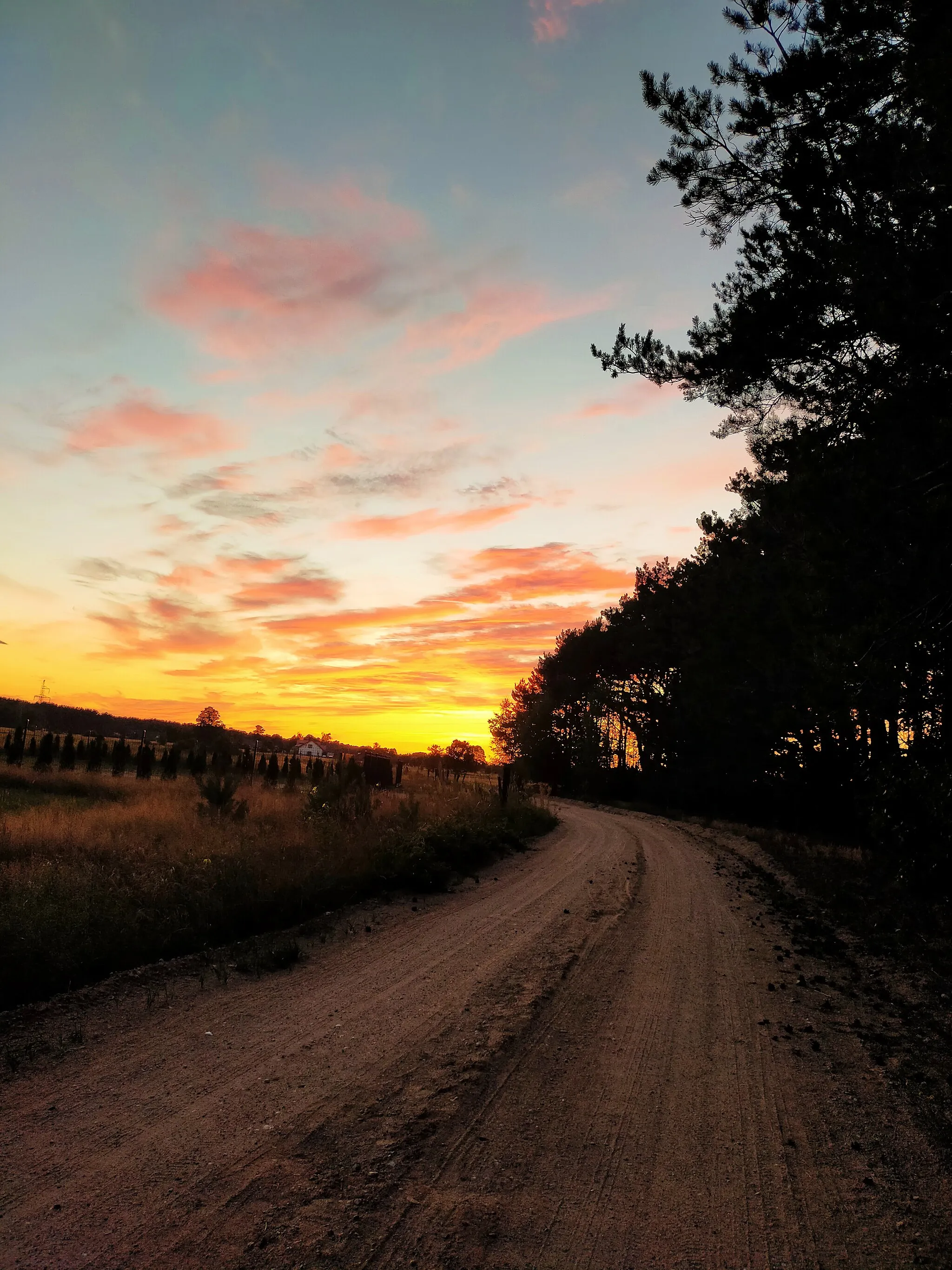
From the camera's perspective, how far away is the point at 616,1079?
524cm

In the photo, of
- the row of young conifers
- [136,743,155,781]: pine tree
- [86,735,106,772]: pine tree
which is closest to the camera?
the row of young conifers

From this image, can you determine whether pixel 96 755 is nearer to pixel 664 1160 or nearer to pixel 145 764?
pixel 145 764

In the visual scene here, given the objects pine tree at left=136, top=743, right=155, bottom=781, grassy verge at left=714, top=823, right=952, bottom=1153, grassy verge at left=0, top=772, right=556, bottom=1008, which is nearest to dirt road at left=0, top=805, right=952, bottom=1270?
grassy verge at left=714, top=823, right=952, bottom=1153

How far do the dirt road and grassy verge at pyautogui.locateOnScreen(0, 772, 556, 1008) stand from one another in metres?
0.90

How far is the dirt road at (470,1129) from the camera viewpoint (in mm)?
3465

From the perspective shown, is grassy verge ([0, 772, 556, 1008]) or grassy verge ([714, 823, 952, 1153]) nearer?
grassy verge ([714, 823, 952, 1153])

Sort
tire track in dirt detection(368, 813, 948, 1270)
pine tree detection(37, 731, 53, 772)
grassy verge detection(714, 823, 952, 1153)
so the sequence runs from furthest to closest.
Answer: pine tree detection(37, 731, 53, 772) → grassy verge detection(714, 823, 952, 1153) → tire track in dirt detection(368, 813, 948, 1270)

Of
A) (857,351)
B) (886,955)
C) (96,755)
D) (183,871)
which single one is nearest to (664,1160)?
(886,955)

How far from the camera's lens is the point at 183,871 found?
33.3 ft

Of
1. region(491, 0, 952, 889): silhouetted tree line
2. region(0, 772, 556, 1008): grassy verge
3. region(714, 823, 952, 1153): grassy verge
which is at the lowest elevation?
region(714, 823, 952, 1153): grassy verge

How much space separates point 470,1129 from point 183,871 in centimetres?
702

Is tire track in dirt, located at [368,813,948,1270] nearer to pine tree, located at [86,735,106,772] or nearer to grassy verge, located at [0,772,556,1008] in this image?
grassy verge, located at [0,772,556,1008]

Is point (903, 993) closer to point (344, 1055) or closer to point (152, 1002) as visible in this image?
point (344, 1055)

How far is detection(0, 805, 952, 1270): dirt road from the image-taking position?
3465mm
